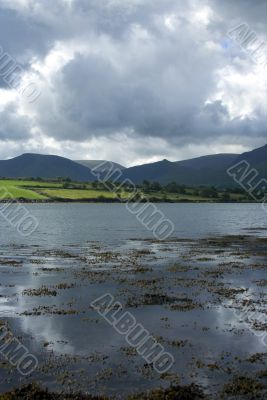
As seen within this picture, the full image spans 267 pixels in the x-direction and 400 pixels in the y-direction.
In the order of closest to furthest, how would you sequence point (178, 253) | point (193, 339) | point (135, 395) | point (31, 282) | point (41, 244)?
point (135, 395)
point (193, 339)
point (31, 282)
point (178, 253)
point (41, 244)

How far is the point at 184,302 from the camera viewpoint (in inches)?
1320

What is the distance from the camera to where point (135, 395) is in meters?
17.6

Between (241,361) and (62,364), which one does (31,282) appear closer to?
(62,364)

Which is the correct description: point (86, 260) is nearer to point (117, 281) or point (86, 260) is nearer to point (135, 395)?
point (117, 281)

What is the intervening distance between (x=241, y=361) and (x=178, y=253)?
44.3 meters

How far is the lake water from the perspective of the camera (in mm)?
19708

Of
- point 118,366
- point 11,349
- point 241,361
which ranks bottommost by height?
point 241,361

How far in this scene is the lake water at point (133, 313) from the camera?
64.7 feet

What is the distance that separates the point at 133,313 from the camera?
3011 cm

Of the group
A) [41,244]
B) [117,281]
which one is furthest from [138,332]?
[41,244]

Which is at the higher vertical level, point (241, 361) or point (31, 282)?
point (31, 282)

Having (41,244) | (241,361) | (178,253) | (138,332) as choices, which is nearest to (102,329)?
(138,332)

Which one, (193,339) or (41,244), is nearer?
(193,339)

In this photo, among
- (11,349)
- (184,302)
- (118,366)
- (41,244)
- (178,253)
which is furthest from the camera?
(41,244)
